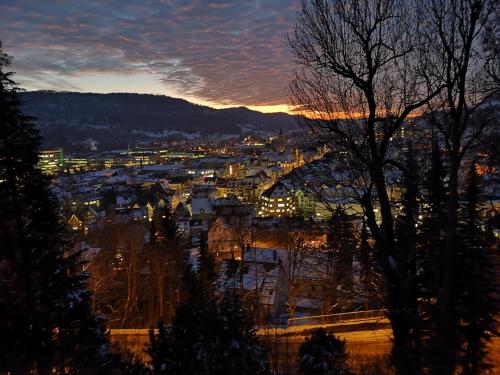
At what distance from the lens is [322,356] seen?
23.2ft

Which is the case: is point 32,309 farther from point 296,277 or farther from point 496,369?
point 296,277

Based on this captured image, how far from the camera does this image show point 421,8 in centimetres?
469

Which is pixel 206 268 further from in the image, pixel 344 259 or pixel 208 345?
pixel 208 345

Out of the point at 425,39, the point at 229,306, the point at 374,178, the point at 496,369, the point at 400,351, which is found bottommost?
the point at 496,369

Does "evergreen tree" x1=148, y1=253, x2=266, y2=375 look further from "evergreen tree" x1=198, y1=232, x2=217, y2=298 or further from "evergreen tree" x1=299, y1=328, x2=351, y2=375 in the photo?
"evergreen tree" x1=198, y1=232, x2=217, y2=298

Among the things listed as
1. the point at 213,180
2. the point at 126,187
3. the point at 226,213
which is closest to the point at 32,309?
the point at 226,213

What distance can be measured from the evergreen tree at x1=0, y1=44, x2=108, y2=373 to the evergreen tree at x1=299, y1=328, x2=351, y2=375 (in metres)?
4.60

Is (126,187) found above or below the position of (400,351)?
below

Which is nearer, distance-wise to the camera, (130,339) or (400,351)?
(400,351)

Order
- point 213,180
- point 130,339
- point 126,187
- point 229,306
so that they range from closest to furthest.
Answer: point 229,306 → point 130,339 → point 126,187 → point 213,180

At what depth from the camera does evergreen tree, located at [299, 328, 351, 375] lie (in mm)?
6969

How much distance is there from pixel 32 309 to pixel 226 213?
34530 mm

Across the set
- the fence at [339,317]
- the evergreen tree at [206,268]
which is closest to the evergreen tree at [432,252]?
the fence at [339,317]

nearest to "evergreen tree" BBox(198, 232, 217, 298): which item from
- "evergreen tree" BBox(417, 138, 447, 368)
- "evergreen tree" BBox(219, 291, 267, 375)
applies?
"evergreen tree" BBox(219, 291, 267, 375)
